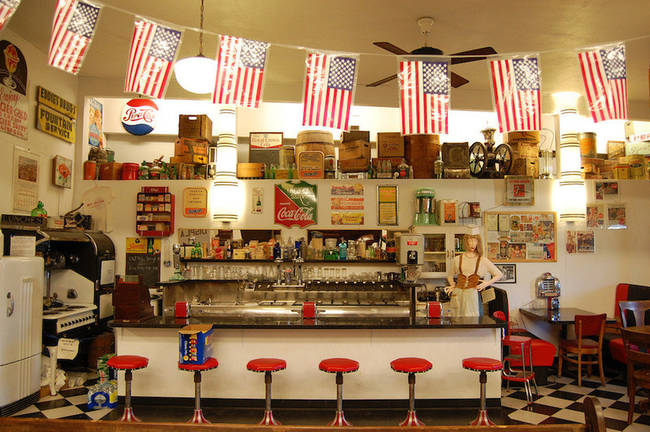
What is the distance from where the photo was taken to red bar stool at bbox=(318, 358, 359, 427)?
445 cm

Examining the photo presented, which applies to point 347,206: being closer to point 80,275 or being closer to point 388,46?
point 388,46

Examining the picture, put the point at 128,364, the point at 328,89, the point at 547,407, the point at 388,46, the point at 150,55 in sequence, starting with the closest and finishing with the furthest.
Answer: the point at 150,55 < the point at 128,364 < the point at 328,89 < the point at 388,46 < the point at 547,407

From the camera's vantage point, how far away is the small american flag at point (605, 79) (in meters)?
4.57

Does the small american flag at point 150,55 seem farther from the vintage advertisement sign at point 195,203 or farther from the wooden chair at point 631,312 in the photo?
the wooden chair at point 631,312

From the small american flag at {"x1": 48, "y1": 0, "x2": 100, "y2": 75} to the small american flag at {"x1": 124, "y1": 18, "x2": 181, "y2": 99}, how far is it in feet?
1.23

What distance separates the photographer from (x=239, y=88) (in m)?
4.45

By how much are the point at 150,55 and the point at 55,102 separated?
3556 mm

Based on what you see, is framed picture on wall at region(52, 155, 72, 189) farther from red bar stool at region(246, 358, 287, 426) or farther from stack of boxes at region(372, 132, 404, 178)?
stack of boxes at region(372, 132, 404, 178)

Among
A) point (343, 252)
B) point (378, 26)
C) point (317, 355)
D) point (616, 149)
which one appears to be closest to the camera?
point (317, 355)

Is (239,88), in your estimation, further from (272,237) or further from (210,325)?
(272,237)

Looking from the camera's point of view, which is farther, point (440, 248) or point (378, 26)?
point (440, 248)

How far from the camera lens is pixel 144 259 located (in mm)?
7543

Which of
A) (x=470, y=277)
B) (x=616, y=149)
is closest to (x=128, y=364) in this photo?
(x=470, y=277)

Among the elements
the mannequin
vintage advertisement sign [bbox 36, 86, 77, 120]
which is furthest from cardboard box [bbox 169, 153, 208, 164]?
the mannequin
